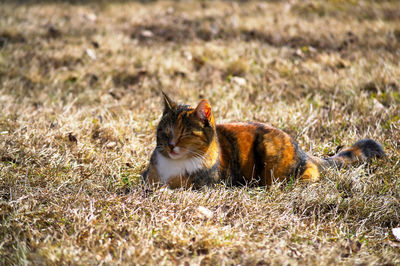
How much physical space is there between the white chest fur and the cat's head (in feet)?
0.12

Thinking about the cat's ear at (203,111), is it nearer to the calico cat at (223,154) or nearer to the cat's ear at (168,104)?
the calico cat at (223,154)

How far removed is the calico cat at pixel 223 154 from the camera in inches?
113

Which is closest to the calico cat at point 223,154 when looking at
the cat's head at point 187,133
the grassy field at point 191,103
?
the cat's head at point 187,133

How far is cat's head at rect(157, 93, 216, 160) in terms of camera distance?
2.81 m

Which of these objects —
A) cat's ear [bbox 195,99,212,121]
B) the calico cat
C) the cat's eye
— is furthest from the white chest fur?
cat's ear [bbox 195,99,212,121]

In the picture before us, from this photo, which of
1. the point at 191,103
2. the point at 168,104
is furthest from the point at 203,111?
the point at 191,103

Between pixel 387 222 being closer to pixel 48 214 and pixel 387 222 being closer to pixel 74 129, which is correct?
pixel 48 214

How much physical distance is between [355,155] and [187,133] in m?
1.43

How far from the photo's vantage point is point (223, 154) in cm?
310

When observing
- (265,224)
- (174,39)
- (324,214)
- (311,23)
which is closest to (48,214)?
(265,224)

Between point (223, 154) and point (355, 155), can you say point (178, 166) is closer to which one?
point (223, 154)

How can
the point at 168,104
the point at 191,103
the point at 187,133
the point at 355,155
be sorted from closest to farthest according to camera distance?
the point at 187,133, the point at 168,104, the point at 355,155, the point at 191,103

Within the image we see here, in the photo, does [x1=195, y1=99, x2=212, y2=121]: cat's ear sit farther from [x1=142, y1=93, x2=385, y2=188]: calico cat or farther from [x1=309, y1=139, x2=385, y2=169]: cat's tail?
[x1=309, y1=139, x2=385, y2=169]: cat's tail

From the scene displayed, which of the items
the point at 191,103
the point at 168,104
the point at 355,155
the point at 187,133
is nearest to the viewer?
the point at 187,133
